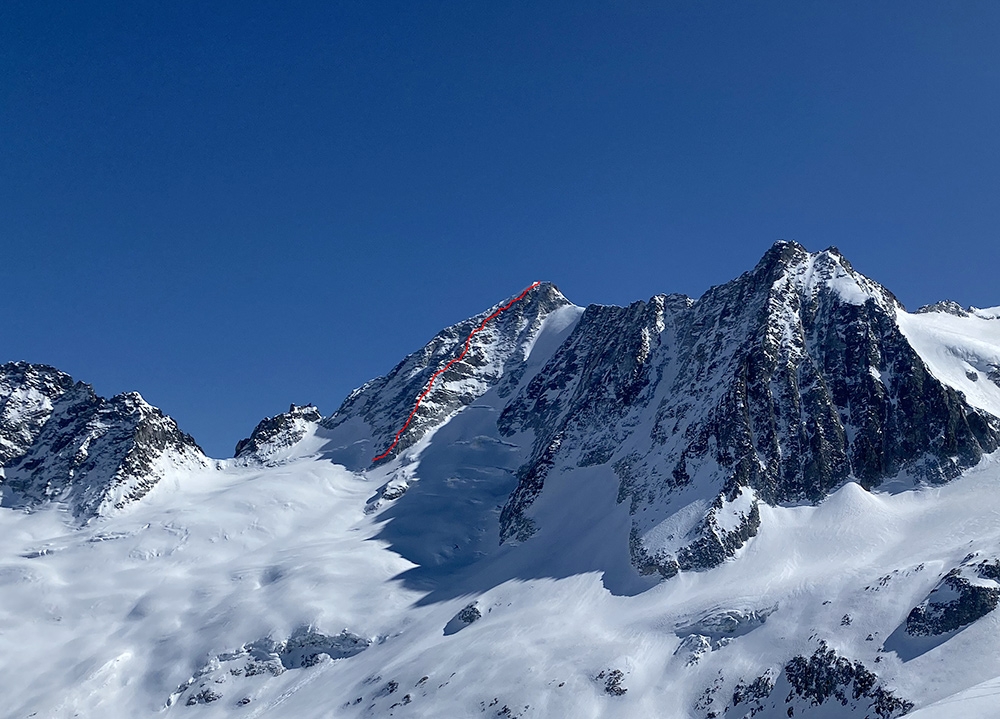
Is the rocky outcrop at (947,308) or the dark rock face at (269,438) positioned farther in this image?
the dark rock face at (269,438)

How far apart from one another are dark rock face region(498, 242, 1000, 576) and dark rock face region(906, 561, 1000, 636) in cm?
2737

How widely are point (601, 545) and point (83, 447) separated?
110m

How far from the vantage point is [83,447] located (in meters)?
157

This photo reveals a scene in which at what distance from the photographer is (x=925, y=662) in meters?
62.1

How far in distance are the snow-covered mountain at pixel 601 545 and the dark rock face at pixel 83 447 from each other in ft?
1.98

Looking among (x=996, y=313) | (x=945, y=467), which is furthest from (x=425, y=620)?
(x=996, y=313)

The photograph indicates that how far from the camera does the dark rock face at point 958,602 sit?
6397cm

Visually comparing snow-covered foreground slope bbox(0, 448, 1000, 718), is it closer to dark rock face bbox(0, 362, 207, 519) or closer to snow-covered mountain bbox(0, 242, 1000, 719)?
snow-covered mountain bbox(0, 242, 1000, 719)

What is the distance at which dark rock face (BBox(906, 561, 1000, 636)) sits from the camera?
210ft

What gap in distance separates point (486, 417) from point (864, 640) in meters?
121

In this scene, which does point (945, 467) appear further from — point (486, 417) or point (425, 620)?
point (486, 417)

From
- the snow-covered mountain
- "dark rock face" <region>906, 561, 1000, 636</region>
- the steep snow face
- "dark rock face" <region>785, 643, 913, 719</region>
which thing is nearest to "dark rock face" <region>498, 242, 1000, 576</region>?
the snow-covered mountain

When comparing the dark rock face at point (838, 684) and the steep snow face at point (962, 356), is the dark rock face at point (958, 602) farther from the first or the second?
the steep snow face at point (962, 356)

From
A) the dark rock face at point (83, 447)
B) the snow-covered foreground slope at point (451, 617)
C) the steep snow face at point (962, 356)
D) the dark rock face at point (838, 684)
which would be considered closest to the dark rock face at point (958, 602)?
the snow-covered foreground slope at point (451, 617)
